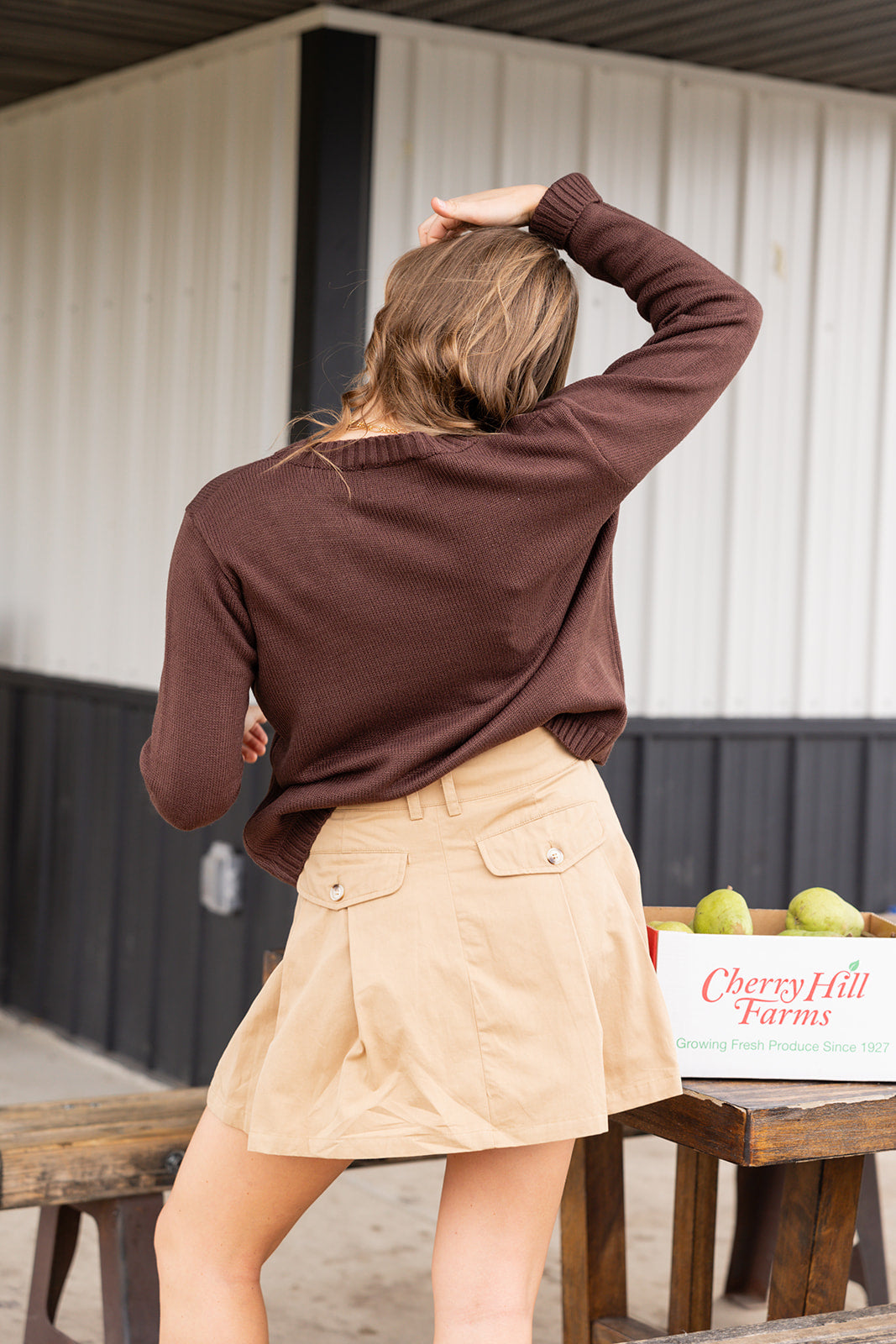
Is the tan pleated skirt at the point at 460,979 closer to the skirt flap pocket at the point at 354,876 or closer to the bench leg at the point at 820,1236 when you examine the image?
the skirt flap pocket at the point at 354,876

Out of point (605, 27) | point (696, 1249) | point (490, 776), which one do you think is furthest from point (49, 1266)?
point (605, 27)

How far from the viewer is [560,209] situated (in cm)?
193

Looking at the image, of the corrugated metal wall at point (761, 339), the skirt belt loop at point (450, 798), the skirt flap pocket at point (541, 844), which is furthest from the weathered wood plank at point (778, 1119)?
the corrugated metal wall at point (761, 339)

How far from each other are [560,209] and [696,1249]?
1.80 m

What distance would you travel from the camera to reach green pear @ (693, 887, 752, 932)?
2.17 meters

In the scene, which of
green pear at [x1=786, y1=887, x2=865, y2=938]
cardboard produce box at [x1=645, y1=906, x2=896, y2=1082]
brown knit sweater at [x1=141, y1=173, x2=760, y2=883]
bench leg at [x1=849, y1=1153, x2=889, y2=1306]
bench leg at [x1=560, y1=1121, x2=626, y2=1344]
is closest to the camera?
brown knit sweater at [x1=141, y1=173, x2=760, y2=883]

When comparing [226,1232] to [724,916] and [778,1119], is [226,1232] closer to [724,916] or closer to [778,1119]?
[778,1119]

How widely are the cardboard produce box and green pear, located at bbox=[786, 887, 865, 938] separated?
0.43 feet

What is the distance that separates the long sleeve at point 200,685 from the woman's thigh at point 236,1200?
399mm

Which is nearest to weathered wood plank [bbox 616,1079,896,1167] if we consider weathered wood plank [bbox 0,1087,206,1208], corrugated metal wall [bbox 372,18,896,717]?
weathered wood plank [bbox 0,1087,206,1208]

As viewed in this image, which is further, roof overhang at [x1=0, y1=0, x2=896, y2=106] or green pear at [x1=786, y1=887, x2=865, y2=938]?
roof overhang at [x1=0, y1=0, x2=896, y2=106]

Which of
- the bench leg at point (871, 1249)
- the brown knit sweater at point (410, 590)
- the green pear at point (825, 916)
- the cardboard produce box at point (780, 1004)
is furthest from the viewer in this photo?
the bench leg at point (871, 1249)

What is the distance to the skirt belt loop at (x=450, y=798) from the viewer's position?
1.76 m

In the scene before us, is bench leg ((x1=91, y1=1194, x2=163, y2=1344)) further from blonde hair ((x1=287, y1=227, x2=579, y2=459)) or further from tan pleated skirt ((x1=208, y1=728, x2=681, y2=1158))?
blonde hair ((x1=287, y1=227, x2=579, y2=459))
